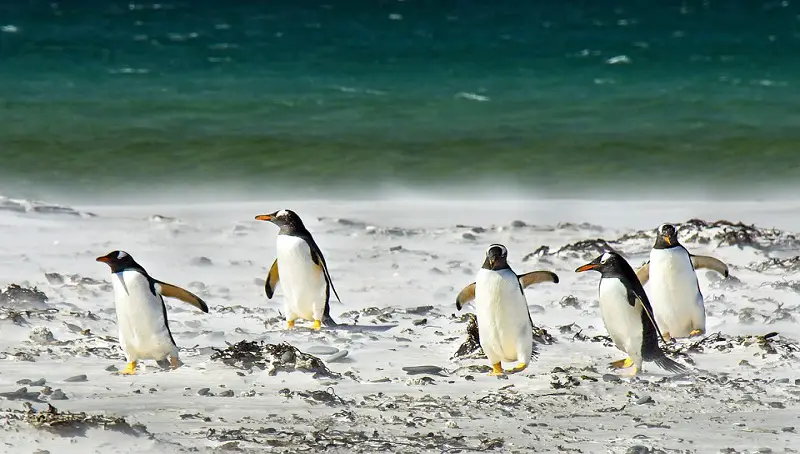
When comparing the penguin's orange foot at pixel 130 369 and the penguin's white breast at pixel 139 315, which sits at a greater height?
the penguin's white breast at pixel 139 315

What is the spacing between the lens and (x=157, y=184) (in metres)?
14.9

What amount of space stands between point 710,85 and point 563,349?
16.7m

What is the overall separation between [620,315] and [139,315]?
2403mm

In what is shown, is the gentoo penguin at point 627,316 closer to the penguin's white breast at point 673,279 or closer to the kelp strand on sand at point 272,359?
the penguin's white breast at point 673,279

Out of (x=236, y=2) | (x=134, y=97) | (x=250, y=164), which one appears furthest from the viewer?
(x=236, y=2)

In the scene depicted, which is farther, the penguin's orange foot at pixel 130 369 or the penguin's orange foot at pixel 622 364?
the penguin's orange foot at pixel 622 364

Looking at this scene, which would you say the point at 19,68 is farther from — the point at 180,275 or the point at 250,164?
the point at 180,275

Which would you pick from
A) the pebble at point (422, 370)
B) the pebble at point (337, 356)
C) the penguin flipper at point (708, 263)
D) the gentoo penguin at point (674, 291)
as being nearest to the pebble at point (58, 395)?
the pebble at point (337, 356)

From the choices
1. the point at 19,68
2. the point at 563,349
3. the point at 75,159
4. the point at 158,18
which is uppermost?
the point at 158,18

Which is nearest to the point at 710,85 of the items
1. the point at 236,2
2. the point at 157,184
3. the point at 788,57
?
the point at 788,57

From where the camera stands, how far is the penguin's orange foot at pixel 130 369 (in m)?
5.90

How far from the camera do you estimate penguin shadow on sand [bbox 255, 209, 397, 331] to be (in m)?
7.20

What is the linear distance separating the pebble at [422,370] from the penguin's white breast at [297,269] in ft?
4.08

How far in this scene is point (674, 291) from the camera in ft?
23.0
